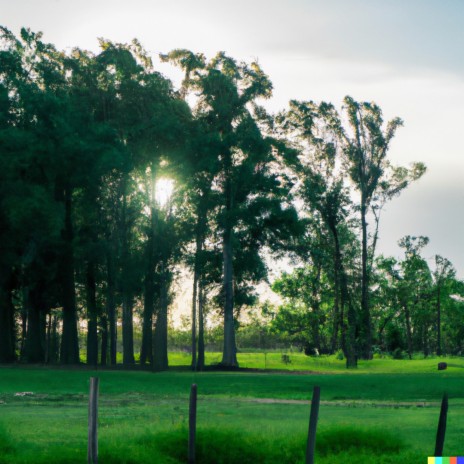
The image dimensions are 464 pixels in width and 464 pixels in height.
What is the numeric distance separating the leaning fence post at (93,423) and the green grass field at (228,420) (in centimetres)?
89

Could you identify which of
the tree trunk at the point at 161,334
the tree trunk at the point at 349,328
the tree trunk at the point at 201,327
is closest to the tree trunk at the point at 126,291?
the tree trunk at the point at 161,334

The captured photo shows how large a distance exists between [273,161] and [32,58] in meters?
20.2

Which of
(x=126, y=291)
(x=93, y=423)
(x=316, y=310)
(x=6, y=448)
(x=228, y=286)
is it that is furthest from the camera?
(x=316, y=310)

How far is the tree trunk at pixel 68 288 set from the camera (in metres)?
63.6

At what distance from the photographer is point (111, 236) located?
69438mm

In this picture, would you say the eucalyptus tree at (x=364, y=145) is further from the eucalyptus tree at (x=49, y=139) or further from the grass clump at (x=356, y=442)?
the grass clump at (x=356, y=442)

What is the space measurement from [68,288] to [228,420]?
4026 centimetres

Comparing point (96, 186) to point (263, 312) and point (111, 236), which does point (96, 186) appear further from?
point (263, 312)

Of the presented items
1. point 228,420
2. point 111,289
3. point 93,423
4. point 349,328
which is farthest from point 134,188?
point 93,423

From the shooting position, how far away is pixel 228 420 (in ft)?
85.5

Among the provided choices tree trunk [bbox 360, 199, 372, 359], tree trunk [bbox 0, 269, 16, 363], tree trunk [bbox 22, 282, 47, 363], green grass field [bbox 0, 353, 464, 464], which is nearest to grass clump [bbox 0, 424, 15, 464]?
green grass field [bbox 0, 353, 464, 464]

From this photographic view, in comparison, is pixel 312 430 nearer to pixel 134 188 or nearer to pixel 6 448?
pixel 6 448

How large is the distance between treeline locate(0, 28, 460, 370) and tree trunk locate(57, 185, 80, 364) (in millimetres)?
103

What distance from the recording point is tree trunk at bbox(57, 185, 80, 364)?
6356 centimetres
